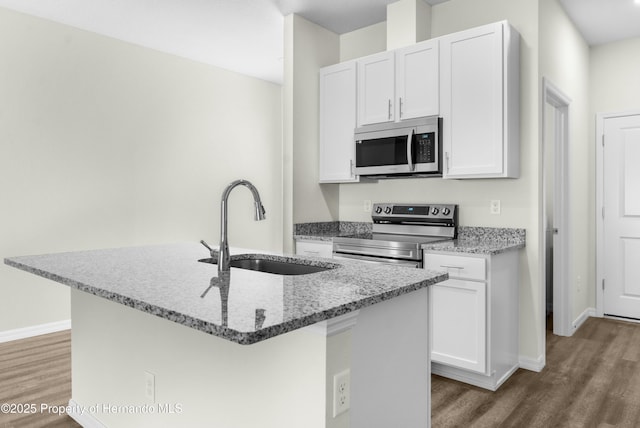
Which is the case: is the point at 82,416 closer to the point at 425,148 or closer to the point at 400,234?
the point at 400,234

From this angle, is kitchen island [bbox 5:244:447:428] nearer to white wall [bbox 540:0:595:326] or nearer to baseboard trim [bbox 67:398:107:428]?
baseboard trim [bbox 67:398:107:428]

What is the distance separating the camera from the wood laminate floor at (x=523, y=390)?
236 cm

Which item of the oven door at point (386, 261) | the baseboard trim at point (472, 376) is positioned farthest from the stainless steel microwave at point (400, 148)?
the baseboard trim at point (472, 376)

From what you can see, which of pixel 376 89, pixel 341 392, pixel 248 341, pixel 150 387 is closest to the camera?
pixel 248 341

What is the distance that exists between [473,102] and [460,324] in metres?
1.47

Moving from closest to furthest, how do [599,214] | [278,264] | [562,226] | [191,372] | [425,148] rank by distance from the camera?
1. [191,372]
2. [278,264]
3. [425,148]
4. [562,226]
5. [599,214]

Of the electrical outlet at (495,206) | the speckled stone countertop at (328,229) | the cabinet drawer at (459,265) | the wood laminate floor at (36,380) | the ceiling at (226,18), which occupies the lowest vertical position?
the wood laminate floor at (36,380)

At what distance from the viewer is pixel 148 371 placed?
184cm

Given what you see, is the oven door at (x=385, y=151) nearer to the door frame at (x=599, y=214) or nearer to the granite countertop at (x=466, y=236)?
the granite countertop at (x=466, y=236)

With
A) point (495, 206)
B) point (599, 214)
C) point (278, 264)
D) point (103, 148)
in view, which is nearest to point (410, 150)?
point (495, 206)

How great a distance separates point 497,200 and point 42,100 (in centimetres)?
373

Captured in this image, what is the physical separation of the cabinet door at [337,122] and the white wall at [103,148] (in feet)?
5.50

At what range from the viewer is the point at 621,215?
13.9ft

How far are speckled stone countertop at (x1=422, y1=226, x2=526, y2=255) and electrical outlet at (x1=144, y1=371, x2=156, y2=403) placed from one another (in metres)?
1.79
